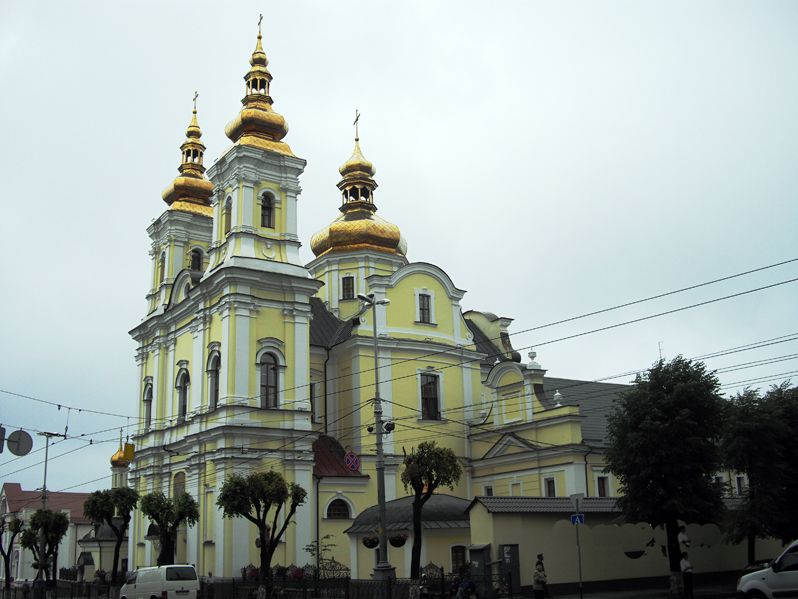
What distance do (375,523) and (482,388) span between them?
47.3 feet

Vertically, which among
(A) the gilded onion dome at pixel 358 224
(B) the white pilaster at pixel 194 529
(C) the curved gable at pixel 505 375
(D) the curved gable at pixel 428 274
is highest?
(A) the gilded onion dome at pixel 358 224

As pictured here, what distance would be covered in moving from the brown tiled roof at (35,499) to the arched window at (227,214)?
4610cm

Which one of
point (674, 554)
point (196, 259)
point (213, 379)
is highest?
point (196, 259)

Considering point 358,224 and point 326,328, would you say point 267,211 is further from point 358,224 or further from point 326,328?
point 358,224

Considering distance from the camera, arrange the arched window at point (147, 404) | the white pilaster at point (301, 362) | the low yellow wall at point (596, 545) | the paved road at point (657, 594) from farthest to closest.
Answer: the arched window at point (147, 404) < the white pilaster at point (301, 362) < the low yellow wall at point (596, 545) < the paved road at point (657, 594)

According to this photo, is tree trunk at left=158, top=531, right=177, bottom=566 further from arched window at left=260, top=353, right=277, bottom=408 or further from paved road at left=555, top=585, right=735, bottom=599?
paved road at left=555, top=585, right=735, bottom=599

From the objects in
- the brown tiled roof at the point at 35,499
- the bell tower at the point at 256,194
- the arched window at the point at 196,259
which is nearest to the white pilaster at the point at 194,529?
the bell tower at the point at 256,194

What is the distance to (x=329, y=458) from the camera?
41.0 meters

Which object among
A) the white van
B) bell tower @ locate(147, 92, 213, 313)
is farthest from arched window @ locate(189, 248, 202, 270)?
the white van

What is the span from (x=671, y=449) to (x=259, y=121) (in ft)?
83.1

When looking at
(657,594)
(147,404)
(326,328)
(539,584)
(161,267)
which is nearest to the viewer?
(539,584)

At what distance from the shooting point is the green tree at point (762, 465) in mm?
27891

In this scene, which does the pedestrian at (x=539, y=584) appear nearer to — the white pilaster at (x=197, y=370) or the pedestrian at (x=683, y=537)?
the pedestrian at (x=683, y=537)

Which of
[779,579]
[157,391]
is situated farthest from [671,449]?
[157,391]
